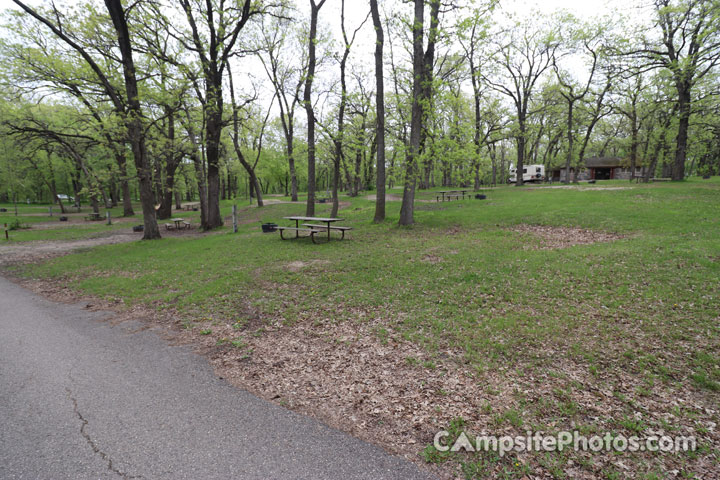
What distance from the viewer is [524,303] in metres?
5.52

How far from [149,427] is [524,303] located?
570cm

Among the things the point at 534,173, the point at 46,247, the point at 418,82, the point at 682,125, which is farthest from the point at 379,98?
the point at 534,173

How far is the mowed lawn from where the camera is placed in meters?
2.91

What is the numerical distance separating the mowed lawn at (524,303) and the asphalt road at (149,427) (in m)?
0.93

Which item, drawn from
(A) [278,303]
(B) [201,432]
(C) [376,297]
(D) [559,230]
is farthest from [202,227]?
(D) [559,230]

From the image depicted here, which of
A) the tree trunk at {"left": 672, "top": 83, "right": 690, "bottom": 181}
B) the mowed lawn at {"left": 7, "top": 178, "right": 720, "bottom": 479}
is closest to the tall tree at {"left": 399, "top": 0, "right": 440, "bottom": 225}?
the mowed lawn at {"left": 7, "top": 178, "right": 720, "bottom": 479}

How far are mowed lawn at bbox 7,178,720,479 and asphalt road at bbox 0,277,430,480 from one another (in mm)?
926

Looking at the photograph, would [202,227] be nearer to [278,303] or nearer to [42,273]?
[42,273]

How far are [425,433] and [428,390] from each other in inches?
25.6

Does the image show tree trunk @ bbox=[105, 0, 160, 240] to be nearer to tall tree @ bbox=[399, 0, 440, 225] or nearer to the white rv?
tall tree @ bbox=[399, 0, 440, 225]

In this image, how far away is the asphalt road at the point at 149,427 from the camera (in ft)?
8.09

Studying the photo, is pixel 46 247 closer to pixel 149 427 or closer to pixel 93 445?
pixel 93 445

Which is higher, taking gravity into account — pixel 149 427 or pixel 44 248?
pixel 44 248

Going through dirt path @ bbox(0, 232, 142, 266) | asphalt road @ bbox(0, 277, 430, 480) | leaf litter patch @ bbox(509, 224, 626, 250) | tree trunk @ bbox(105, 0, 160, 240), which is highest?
tree trunk @ bbox(105, 0, 160, 240)
